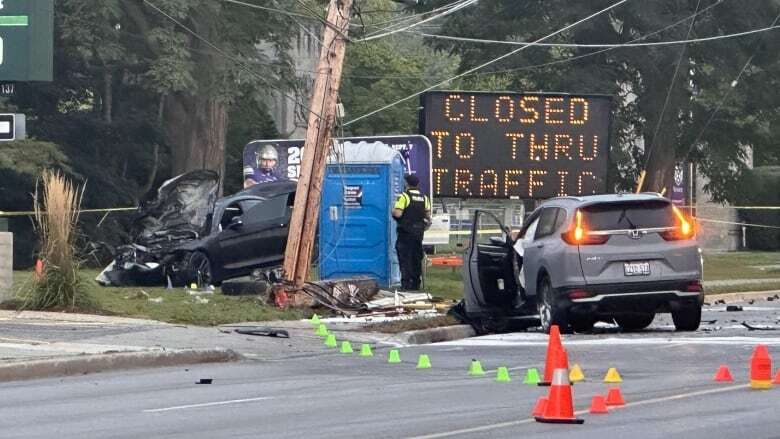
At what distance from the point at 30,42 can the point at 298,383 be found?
8.88 metres

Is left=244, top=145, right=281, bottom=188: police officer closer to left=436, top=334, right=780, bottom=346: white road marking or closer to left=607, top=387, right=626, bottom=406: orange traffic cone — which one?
left=436, top=334, right=780, bottom=346: white road marking

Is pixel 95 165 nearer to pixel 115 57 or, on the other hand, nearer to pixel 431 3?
pixel 115 57

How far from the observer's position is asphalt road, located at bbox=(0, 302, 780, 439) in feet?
36.7

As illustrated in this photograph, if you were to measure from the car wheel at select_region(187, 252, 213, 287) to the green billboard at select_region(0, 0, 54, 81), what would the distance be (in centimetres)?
630

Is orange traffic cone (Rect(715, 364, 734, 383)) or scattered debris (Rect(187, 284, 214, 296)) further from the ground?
scattered debris (Rect(187, 284, 214, 296))

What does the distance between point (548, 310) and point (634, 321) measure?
1750mm

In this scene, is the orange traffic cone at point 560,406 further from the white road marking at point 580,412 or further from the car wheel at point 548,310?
the car wheel at point 548,310

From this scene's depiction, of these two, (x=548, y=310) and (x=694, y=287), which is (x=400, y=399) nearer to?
(x=548, y=310)

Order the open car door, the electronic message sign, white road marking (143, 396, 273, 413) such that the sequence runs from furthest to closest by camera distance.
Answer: the electronic message sign → the open car door → white road marking (143, 396, 273, 413)

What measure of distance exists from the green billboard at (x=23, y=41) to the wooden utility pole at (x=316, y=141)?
12.0 ft

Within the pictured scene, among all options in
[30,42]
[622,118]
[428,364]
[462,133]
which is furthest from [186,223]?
[622,118]

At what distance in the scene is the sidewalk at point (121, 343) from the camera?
15742mm

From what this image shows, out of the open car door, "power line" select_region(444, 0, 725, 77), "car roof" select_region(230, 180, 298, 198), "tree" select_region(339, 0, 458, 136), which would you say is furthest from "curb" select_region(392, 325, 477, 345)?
"tree" select_region(339, 0, 458, 136)

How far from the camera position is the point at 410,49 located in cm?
8150
